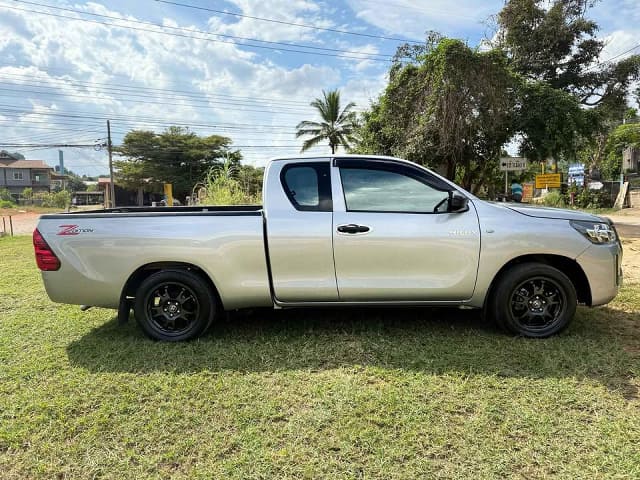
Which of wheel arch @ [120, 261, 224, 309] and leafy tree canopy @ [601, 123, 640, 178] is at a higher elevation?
leafy tree canopy @ [601, 123, 640, 178]

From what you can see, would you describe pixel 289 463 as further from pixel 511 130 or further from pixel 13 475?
pixel 511 130

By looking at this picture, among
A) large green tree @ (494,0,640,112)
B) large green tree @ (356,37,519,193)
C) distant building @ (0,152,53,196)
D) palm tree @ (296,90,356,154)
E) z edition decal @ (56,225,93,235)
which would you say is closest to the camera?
z edition decal @ (56,225,93,235)

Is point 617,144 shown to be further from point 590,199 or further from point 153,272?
point 153,272

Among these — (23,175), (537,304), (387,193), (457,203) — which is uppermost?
(23,175)

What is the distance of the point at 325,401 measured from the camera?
291cm

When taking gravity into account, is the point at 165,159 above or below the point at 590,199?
above

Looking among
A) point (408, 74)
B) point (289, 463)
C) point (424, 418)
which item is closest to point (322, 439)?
point (289, 463)

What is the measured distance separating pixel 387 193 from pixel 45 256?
312 cm

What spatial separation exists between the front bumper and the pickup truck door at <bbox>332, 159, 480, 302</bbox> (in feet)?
3.24

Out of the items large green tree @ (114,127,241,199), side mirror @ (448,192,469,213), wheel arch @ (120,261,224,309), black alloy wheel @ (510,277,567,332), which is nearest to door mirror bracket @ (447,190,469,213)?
side mirror @ (448,192,469,213)

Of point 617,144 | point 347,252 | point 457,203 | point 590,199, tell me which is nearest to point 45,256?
point 347,252

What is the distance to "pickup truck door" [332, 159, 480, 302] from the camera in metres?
3.75

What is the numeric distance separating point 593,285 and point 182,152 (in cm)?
4754

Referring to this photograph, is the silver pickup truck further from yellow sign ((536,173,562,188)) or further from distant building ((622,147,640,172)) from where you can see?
distant building ((622,147,640,172))
